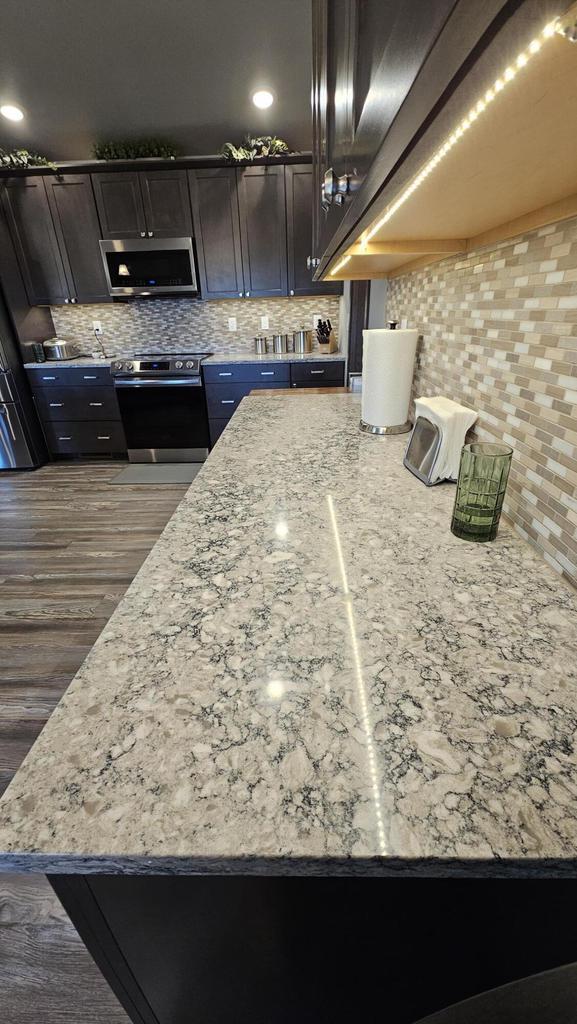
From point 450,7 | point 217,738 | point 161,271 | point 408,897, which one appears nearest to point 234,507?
point 217,738

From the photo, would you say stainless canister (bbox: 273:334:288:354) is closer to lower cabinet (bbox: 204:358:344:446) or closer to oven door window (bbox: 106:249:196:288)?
lower cabinet (bbox: 204:358:344:446)

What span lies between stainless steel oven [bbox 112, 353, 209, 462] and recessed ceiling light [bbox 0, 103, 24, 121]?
5.27ft

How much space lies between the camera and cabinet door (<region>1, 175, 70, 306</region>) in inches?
139

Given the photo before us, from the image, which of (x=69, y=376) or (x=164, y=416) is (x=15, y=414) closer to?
(x=69, y=376)

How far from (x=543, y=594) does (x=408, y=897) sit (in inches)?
16.4

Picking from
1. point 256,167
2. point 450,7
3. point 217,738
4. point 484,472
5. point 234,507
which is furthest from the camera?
point 256,167

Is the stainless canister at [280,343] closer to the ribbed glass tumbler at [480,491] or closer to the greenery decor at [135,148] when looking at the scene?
the greenery decor at [135,148]

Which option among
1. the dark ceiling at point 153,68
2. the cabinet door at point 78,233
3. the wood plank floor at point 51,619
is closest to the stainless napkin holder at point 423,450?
the wood plank floor at point 51,619

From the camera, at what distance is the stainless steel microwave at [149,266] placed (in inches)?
138

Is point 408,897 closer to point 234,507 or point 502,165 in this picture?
point 234,507

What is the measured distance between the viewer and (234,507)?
37.7 inches

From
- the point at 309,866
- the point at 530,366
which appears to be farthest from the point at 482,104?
the point at 309,866

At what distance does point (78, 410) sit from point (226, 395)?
1370 mm

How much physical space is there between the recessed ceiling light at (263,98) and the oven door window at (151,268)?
109 cm
